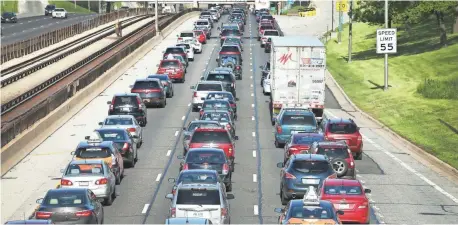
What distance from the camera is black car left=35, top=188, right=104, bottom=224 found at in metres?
26.0

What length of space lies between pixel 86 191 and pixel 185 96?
35093 millimetres

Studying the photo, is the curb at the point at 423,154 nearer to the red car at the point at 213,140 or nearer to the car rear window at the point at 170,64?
the red car at the point at 213,140

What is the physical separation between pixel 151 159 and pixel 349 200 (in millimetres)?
14708

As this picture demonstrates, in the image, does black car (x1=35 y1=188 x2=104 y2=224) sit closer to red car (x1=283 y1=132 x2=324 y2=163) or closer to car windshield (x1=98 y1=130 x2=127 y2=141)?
car windshield (x1=98 y1=130 x2=127 y2=141)

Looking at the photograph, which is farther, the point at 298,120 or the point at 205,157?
the point at 298,120

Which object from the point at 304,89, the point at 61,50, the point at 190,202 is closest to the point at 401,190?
the point at 190,202

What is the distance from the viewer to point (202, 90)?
55000 mm

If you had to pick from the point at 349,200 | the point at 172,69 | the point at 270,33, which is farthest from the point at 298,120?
the point at 270,33

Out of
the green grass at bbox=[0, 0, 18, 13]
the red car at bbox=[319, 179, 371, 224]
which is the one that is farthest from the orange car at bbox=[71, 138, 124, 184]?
the green grass at bbox=[0, 0, 18, 13]

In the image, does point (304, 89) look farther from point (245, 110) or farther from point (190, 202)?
point (190, 202)

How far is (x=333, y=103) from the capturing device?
2461 inches

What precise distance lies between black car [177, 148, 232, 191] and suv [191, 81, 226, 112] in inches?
820

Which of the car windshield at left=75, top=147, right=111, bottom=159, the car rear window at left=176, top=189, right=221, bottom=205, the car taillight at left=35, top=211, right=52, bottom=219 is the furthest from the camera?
the car windshield at left=75, top=147, right=111, bottom=159

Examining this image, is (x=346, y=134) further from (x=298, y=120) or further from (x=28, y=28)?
(x=28, y=28)
